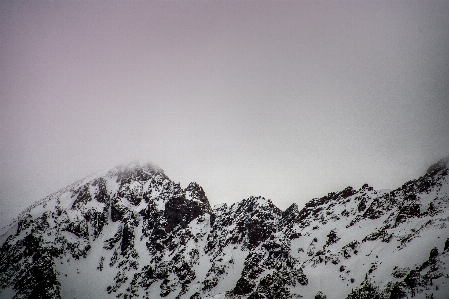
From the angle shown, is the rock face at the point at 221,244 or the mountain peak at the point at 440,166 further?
the mountain peak at the point at 440,166

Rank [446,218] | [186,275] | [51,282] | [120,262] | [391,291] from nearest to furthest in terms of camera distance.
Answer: [391,291], [446,218], [186,275], [51,282], [120,262]

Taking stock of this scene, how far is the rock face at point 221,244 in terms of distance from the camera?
2058 inches

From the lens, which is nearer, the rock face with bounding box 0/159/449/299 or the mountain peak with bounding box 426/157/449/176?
the rock face with bounding box 0/159/449/299

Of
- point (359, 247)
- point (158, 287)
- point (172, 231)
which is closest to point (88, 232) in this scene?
point (172, 231)

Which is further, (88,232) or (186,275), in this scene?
(88,232)

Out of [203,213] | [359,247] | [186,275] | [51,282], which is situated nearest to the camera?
[359,247]

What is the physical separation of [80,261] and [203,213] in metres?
62.9

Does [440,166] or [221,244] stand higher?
[221,244]

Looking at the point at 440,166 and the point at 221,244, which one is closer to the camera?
the point at 440,166

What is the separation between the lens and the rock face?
52281mm

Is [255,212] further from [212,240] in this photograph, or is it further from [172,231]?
[172,231]

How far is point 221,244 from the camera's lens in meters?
104

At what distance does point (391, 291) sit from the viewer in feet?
137

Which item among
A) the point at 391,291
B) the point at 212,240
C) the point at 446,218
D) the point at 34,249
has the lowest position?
the point at 391,291
